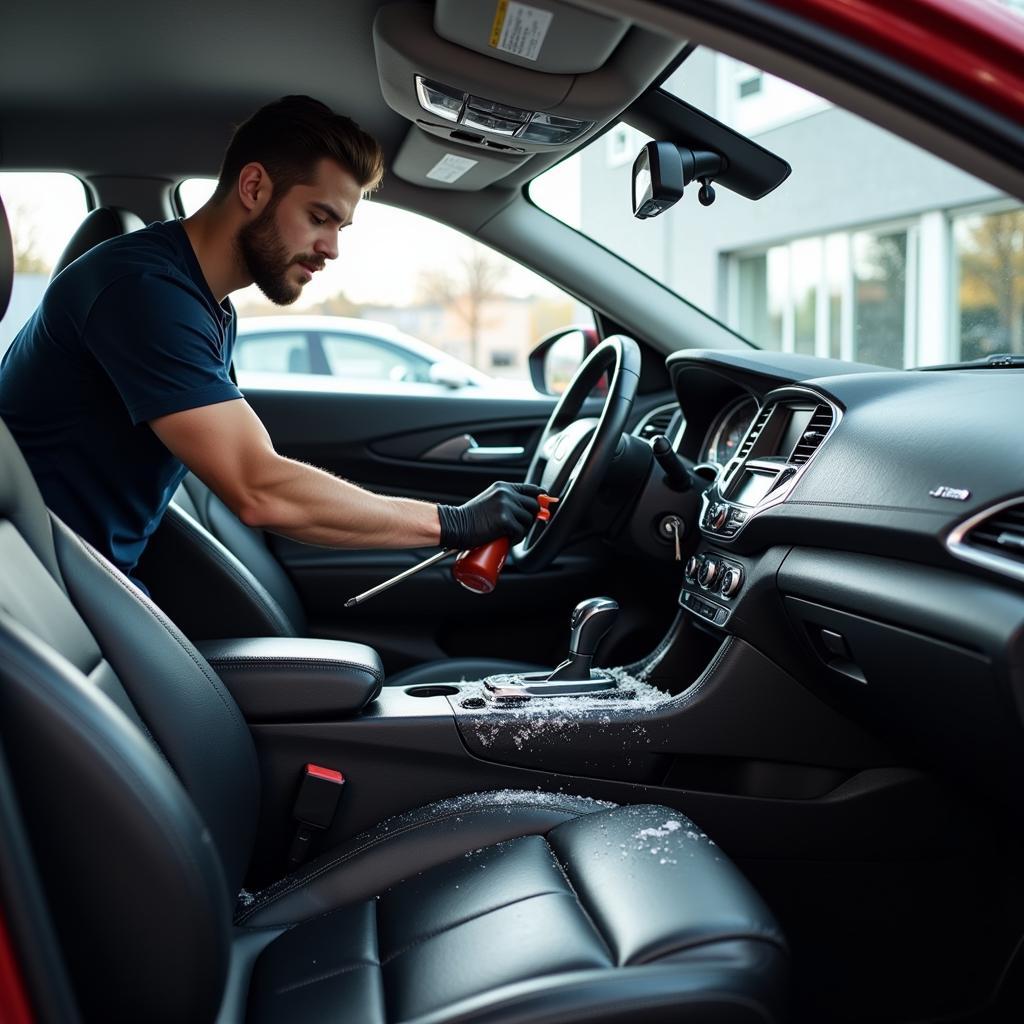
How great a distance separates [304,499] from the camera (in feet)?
5.95

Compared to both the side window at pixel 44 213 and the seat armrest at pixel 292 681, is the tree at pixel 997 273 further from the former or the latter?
the seat armrest at pixel 292 681

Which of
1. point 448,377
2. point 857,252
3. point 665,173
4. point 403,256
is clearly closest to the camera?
point 665,173

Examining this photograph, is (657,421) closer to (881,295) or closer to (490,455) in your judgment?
(490,455)

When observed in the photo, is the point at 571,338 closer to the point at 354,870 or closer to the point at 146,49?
the point at 146,49

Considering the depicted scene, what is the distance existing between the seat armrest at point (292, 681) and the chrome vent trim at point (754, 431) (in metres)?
0.84

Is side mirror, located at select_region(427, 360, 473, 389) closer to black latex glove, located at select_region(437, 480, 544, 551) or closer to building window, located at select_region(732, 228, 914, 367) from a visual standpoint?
black latex glove, located at select_region(437, 480, 544, 551)

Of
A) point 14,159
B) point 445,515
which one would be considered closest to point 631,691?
point 445,515

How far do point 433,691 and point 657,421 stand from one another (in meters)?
1.22

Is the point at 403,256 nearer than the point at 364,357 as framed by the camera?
Yes

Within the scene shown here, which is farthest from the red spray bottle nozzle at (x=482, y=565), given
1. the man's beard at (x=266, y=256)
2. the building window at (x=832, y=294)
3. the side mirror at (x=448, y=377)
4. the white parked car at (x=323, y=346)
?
the building window at (x=832, y=294)

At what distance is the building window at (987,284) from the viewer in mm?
8820

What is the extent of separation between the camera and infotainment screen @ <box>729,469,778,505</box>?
1948mm

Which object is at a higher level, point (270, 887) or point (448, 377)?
point (448, 377)

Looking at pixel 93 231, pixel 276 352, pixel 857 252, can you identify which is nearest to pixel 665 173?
pixel 93 231
